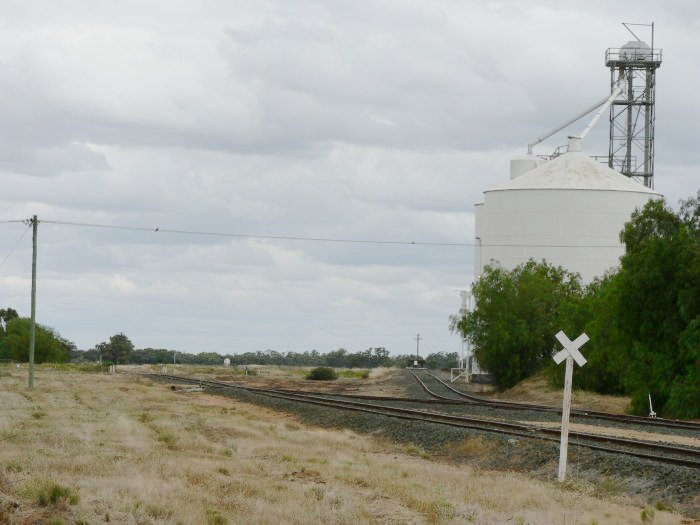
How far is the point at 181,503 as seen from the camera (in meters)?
15.7

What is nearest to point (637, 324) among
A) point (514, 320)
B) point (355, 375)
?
point (514, 320)

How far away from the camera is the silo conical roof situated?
77.5 m

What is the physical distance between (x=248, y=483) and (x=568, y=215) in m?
61.4

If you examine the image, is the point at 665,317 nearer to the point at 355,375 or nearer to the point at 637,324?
the point at 637,324

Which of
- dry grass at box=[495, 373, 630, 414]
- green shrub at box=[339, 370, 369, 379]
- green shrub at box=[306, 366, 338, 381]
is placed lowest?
green shrub at box=[339, 370, 369, 379]

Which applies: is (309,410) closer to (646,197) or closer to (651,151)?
(646,197)

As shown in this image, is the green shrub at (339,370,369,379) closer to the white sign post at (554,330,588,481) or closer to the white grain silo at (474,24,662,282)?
the white grain silo at (474,24,662,282)

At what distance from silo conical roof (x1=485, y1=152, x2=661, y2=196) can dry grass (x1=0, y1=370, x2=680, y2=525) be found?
5003 centimetres

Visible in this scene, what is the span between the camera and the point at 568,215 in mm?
77125

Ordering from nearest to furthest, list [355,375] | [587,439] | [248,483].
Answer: [248,483], [587,439], [355,375]

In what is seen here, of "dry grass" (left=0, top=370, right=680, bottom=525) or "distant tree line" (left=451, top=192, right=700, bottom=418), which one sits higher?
"distant tree line" (left=451, top=192, right=700, bottom=418)

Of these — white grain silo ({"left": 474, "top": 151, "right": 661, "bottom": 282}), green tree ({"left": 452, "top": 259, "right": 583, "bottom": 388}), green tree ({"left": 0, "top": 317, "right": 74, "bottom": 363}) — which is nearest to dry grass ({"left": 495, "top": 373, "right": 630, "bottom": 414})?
green tree ({"left": 452, "top": 259, "right": 583, "bottom": 388})

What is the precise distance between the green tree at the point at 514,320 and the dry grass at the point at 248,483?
141 feet

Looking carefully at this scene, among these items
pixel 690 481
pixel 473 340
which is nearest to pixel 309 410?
pixel 690 481
